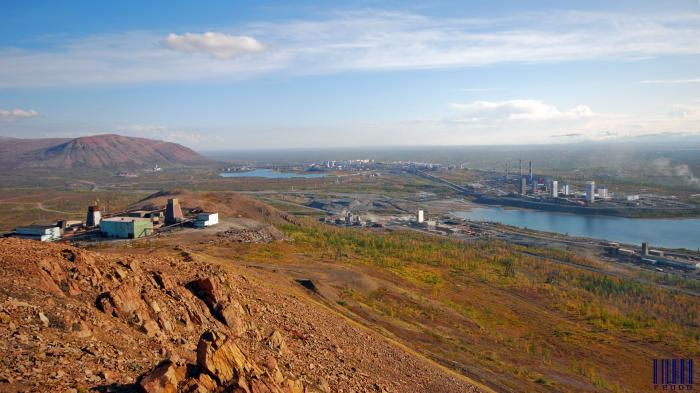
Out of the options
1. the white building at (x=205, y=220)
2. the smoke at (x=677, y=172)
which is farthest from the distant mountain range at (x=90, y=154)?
the smoke at (x=677, y=172)

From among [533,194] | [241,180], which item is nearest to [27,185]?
[241,180]

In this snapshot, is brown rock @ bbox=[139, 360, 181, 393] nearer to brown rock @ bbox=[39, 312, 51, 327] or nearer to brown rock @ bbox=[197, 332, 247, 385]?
brown rock @ bbox=[197, 332, 247, 385]

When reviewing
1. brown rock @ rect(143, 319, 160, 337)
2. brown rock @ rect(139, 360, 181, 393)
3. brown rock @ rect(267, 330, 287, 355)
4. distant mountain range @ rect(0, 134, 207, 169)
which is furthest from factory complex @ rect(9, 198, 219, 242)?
distant mountain range @ rect(0, 134, 207, 169)

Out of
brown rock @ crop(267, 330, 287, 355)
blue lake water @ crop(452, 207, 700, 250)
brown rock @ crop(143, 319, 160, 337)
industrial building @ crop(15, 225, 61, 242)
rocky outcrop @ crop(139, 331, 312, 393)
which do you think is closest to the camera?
rocky outcrop @ crop(139, 331, 312, 393)

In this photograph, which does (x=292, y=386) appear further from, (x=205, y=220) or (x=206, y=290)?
(x=205, y=220)

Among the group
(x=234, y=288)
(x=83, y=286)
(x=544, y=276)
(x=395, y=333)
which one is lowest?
(x=544, y=276)

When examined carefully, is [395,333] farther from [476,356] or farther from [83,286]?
[83,286]
